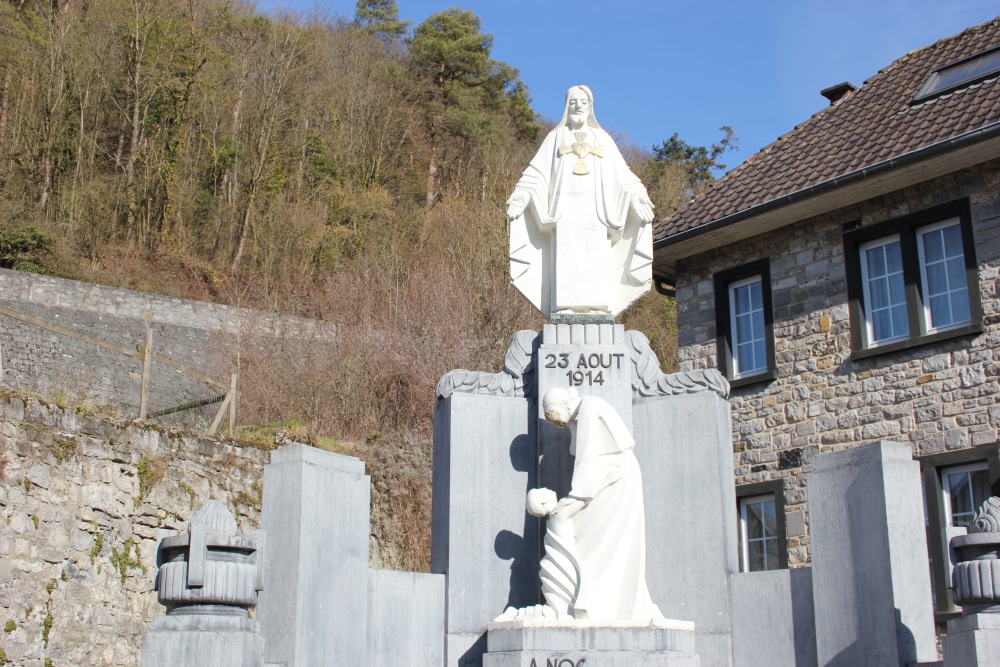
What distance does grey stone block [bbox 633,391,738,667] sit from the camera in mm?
7410

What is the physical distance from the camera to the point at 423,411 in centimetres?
2122

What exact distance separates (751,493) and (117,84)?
21998 mm

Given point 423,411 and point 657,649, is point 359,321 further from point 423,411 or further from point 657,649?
point 657,649

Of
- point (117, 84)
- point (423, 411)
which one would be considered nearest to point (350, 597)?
point (423, 411)

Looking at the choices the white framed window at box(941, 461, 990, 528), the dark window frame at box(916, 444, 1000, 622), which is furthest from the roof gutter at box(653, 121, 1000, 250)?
the white framed window at box(941, 461, 990, 528)

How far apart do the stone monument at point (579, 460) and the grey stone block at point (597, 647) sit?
0.04 feet

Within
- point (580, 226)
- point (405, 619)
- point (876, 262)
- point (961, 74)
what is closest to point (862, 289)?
point (876, 262)

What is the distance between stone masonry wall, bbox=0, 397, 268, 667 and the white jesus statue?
714 cm

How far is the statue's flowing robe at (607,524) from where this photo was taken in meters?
6.69

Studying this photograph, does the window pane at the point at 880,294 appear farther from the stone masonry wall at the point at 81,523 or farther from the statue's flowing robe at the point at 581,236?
the stone masonry wall at the point at 81,523

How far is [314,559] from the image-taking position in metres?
6.78

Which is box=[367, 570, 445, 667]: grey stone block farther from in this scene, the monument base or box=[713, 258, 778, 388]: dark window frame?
box=[713, 258, 778, 388]: dark window frame

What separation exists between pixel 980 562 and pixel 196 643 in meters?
4.23

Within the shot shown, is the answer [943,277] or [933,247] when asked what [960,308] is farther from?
[933,247]
